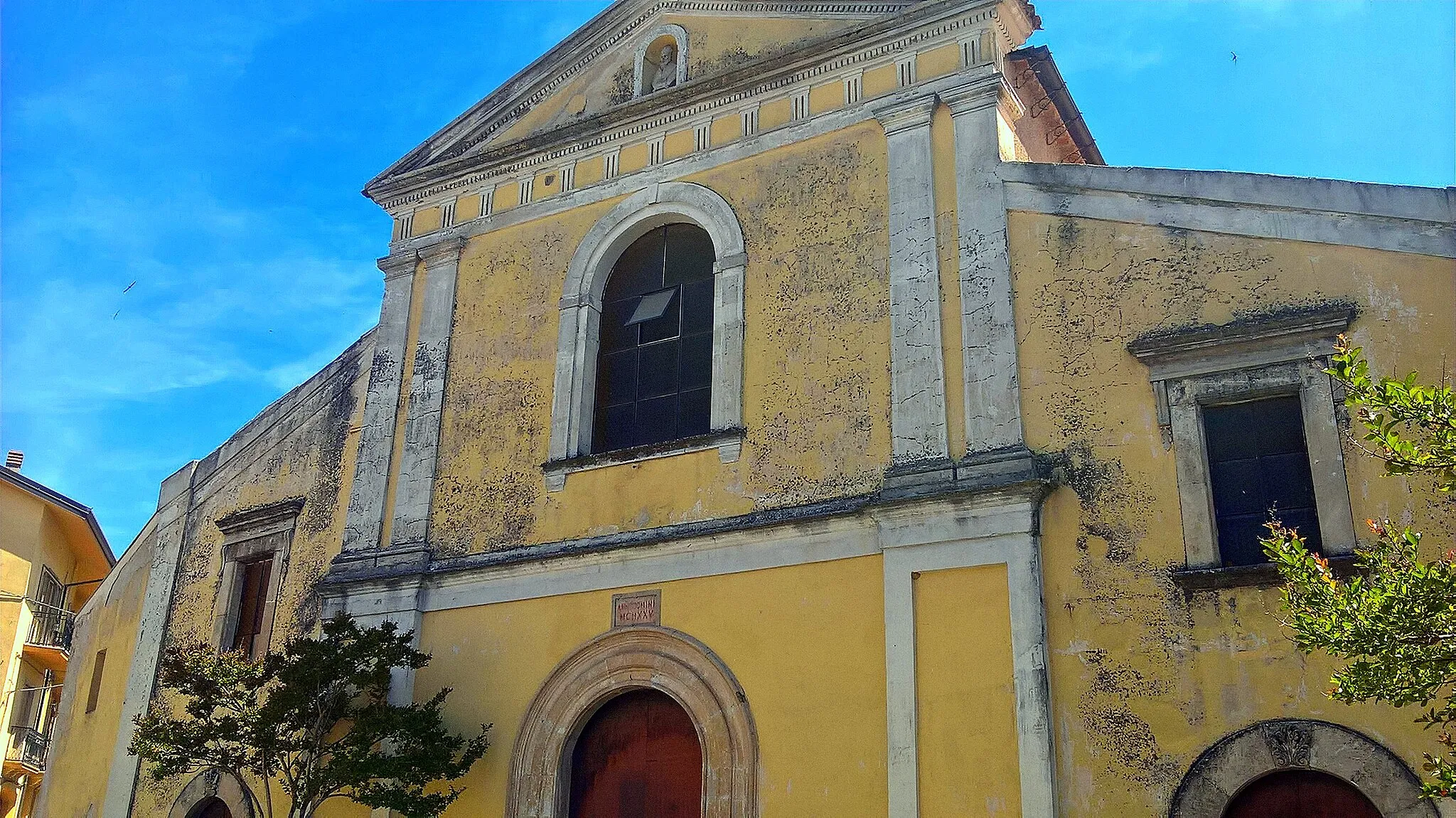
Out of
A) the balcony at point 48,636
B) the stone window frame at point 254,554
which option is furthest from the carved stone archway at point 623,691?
the balcony at point 48,636

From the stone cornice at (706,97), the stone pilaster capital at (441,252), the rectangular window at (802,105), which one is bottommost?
the stone pilaster capital at (441,252)

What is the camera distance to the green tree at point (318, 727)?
1004 cm

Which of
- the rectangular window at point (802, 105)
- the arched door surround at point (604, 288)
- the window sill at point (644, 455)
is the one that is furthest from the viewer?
the rectangular window at point (802, 105)

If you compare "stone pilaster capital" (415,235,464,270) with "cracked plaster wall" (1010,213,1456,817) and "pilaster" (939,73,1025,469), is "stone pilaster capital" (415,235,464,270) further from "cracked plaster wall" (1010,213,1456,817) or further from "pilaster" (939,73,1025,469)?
"cracked plaster wall" (1010,213,1456,817)

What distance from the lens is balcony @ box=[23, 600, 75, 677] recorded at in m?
24.0

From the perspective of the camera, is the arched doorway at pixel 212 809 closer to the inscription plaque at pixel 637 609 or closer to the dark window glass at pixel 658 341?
the inscription plaque at pixel 637 609

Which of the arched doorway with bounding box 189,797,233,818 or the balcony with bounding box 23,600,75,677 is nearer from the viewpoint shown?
the arched doorway with bounding box 189,797,233,818

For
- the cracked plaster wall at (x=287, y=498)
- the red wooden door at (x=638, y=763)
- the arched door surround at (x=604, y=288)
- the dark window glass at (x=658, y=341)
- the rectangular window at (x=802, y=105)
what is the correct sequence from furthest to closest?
the cracked plaster wall at (x=287, y=498), the rectangular window at (x=802, y=105), the dark window glass at (x=658, y=341), the arched door surround at (x=604, y=288), the red wooden door at (x=638, y=763)

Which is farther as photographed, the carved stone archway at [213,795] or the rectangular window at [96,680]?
the rectangular window at [96,680]

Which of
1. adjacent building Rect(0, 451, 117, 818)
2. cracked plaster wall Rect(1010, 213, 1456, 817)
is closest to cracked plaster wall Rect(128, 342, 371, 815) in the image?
cracked plaster wall Rect(1010, 213, 1456, 817)

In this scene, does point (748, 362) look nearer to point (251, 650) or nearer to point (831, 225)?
point (831, 225)

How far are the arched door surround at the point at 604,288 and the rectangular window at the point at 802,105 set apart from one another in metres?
1.03

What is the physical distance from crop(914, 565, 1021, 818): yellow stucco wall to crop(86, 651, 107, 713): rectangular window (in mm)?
9828

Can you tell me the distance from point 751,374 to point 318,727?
4569 millimetres
